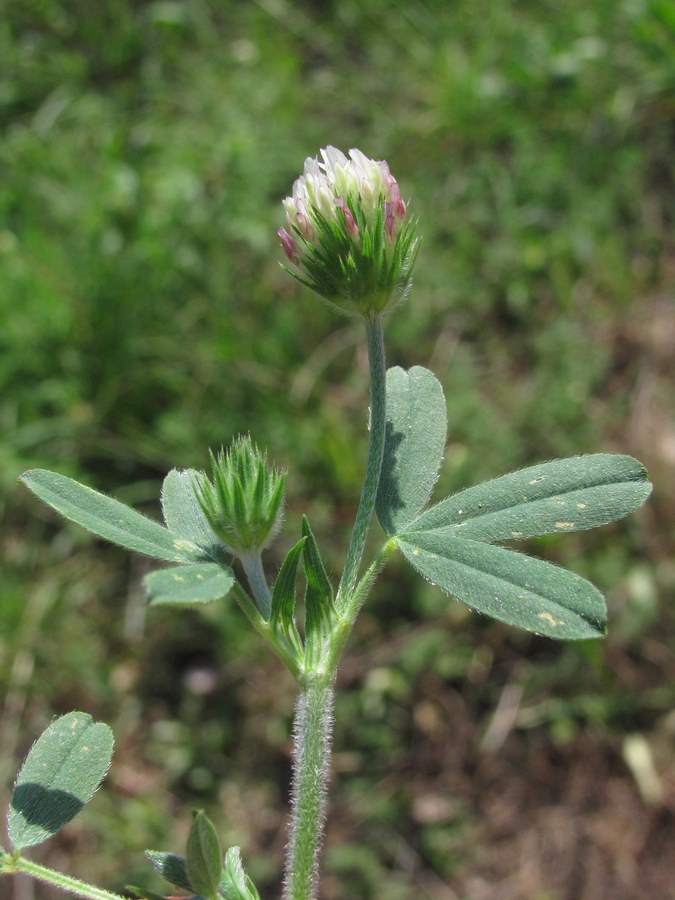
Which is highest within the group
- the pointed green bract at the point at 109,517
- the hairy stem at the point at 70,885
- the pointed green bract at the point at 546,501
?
the pointed green bract at the point at 546,501

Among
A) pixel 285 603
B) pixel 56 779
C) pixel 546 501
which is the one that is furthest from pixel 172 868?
pixel 546 501

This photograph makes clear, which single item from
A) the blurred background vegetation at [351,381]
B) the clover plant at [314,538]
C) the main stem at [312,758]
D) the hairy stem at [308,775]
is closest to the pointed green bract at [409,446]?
the clover plant at [314,538]

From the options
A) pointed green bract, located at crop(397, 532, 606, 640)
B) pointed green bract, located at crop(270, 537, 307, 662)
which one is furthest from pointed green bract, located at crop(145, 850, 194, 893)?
pointed green bract, located at crop(397, 532, 606, 640)

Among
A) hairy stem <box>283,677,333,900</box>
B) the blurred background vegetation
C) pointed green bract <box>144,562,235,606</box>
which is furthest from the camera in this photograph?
the blurred background vegetation

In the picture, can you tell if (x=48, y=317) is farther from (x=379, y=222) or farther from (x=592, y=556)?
(x=379, y=222)

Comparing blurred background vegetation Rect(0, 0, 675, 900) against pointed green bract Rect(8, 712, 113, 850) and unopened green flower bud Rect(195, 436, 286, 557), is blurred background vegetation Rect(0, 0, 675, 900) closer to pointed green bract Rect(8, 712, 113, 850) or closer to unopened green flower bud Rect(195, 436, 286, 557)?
pointed green bract Rect(8, 712, 113, 850)

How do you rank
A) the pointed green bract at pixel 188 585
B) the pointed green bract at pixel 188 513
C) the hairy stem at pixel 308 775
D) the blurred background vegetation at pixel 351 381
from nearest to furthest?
the pointed green bract at pixel 188 585 → the hairy stem at pixel 308 775 → the pointed green bract at pixel 188 513 → the blurred background vegetation at pixel 351 381

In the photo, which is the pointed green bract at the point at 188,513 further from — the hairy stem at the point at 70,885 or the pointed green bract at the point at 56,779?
the hairy stem at the point at 70,885

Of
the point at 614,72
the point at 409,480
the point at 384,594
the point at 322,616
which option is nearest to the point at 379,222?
the point at 409,480
